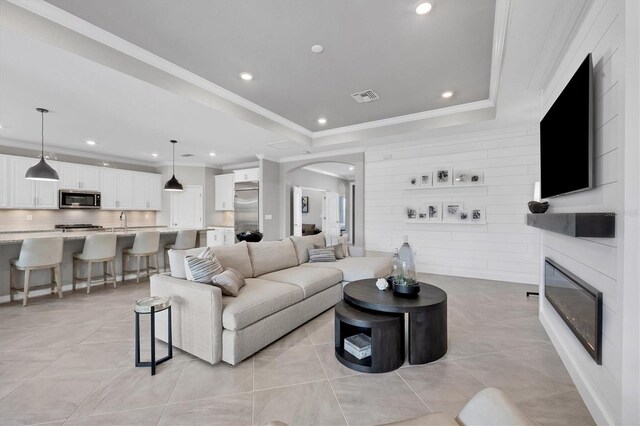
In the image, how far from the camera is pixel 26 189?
18.9 ft

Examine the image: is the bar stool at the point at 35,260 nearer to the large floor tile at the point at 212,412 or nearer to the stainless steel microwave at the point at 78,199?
the stainless steel microwave at the point at 78,199

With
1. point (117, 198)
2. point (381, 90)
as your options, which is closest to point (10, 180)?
point (117, 198)

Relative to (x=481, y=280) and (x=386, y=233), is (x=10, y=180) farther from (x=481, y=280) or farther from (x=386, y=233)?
(x=481, y=280)

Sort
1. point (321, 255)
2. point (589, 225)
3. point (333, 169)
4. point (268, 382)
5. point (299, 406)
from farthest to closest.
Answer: point (333, 169), point (321, 255), point (268, 382), point (299, 406), point (589, 225)

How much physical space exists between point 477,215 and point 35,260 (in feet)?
22.1

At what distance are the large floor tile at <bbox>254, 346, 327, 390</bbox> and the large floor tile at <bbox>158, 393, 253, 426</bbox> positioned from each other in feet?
0.62

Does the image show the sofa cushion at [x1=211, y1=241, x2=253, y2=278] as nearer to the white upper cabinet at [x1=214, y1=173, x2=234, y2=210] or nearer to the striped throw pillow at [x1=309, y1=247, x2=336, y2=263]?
the striped throw pillow at [x1=309, y1=247, x2=336, y2=263]

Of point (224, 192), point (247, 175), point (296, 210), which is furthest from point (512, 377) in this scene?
point (224, 192)

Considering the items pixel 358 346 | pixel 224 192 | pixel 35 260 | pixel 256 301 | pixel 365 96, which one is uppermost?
pixel 365 96

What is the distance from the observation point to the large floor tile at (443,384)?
188 centimetres

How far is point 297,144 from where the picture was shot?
5812mm

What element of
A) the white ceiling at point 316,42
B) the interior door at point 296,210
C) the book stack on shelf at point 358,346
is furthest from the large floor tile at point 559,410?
the interior door at point 296,210

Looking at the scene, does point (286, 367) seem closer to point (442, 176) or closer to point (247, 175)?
point (442, 176)

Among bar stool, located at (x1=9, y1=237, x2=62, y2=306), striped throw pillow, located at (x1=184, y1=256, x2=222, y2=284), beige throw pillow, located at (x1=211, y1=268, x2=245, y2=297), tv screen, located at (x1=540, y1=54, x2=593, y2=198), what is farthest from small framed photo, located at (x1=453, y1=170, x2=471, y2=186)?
bar stool, located at (x1=9, y1=237, x2=62, y2=306)
